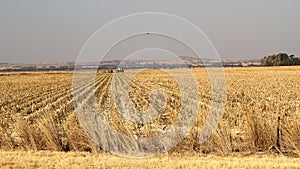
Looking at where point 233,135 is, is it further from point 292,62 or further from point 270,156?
point 292,62

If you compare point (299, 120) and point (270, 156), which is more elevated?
point (299, 120)

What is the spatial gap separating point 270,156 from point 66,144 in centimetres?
437

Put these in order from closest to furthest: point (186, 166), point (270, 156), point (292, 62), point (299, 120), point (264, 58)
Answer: point (186, 166), point (270, 156), point (299, 120), point (292, 62), point (264, 58)

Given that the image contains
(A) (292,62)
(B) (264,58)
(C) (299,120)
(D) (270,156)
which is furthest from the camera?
(B) (264,58)

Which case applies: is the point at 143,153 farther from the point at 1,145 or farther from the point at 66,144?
the point at 1,145

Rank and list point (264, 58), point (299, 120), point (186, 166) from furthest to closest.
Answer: point (264, 58)
point (299, 120)
point (186, 166)

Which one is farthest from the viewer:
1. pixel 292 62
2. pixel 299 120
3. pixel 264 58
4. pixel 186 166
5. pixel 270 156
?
pixel 264 58

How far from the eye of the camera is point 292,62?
411ft

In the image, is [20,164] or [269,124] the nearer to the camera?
[20,164]

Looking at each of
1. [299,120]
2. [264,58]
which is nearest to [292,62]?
[264,58]

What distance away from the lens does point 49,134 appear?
9828mm

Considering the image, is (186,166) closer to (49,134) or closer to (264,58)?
(49,134)

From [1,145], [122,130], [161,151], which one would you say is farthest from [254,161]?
[1,145]

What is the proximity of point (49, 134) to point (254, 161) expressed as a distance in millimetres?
4517
